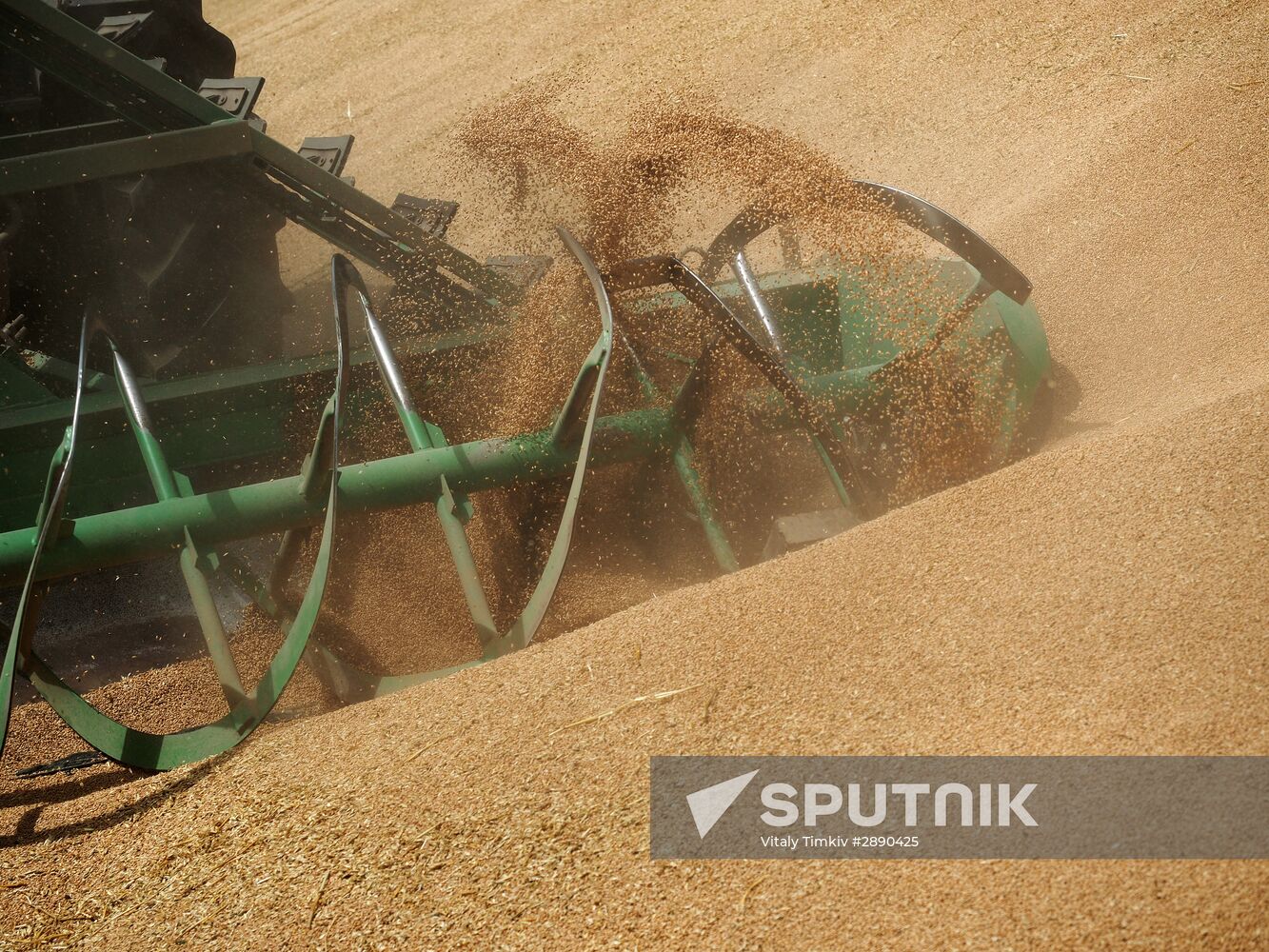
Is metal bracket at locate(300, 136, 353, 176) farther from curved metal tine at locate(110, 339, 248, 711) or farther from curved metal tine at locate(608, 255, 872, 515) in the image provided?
curved metal tine at locate(608, 255, 872, 515)

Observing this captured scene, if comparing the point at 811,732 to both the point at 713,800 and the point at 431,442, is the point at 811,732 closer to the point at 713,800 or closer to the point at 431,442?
the point at 713,800

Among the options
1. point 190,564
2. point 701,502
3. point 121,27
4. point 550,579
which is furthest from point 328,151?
point 550,579

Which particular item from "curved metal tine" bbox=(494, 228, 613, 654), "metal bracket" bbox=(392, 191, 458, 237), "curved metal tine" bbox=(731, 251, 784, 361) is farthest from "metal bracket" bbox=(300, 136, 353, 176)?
"curved metal tine" bbox=(494, 228, 613, 654)

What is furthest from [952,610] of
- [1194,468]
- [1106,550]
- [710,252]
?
[710,252]

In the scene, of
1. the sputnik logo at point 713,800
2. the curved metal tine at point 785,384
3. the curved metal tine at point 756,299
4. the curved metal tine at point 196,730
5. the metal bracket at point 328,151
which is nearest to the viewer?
the sputnik logo at point 713,800

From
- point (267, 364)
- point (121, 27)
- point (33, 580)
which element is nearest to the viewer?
point (33, 580)

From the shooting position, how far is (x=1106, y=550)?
211 centimetres

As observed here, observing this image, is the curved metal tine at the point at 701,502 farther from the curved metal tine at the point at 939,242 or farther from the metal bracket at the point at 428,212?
the metal bracket at the point at 428,212

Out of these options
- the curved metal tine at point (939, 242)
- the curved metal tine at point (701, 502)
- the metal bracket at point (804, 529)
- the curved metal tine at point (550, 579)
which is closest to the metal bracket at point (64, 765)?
the curved metal tine at point (550, 579)

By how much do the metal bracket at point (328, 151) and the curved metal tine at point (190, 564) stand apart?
139 centimetres

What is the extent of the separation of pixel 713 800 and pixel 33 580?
5.33 feet

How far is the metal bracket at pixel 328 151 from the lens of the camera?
4.29 metres

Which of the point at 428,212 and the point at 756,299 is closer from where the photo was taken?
the point at 756,299

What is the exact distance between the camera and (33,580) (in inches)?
96.0
